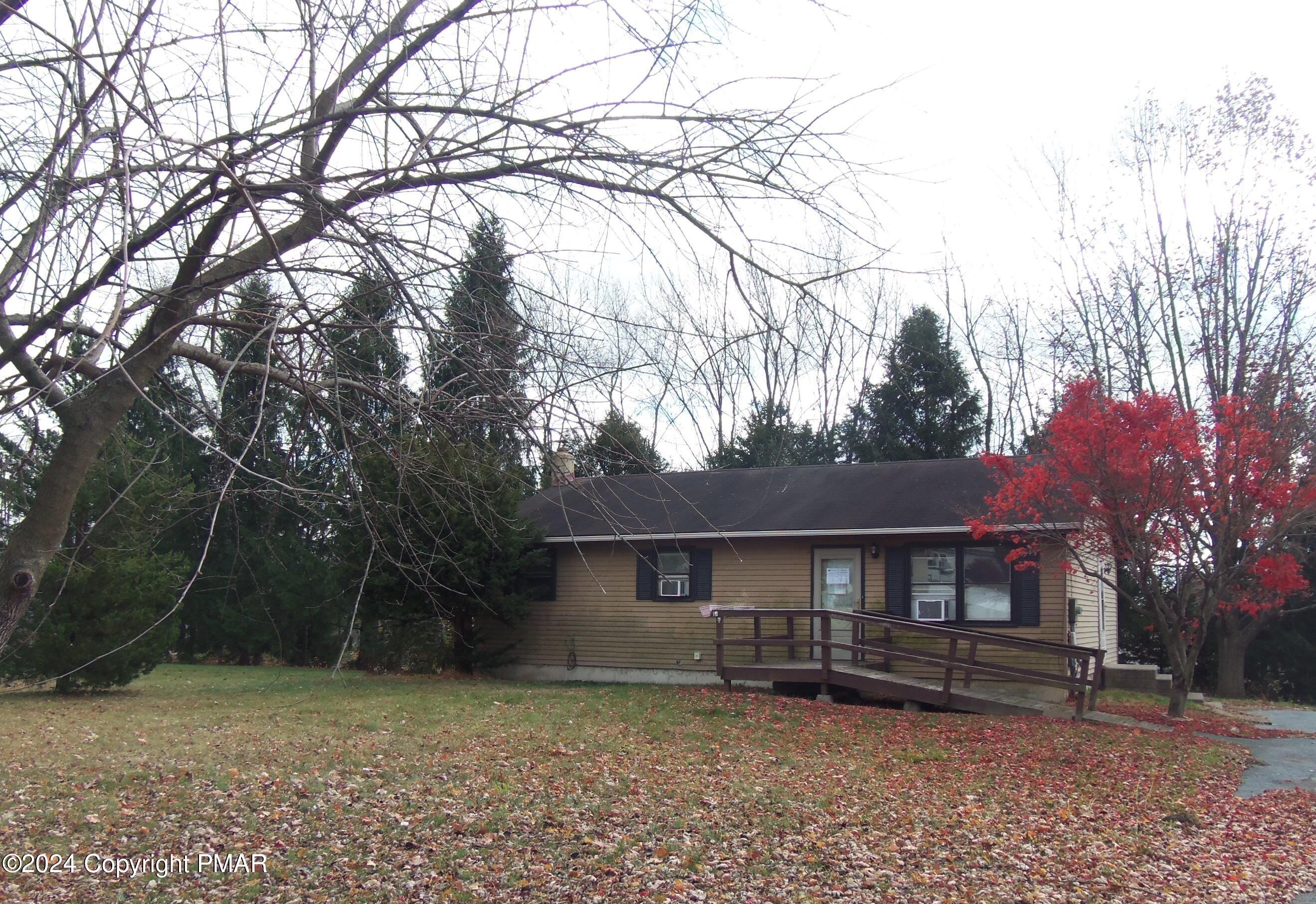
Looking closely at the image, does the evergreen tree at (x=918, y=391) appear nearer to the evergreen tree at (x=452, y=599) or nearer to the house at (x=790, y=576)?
the evergreen tree at (x=452, y=599)

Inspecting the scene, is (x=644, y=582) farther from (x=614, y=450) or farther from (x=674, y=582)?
(x=614, y=450)

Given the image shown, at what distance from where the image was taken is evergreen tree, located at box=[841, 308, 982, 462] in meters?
3.98

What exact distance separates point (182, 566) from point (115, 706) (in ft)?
15.4

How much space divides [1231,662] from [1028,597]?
11.1m

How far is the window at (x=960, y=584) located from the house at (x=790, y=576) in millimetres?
18

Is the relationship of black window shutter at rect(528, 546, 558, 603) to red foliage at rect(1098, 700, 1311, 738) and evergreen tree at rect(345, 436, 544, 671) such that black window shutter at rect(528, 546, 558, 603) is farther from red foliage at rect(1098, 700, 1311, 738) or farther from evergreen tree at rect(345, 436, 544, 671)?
red foliage at rect(1098, 700, 1311, 738)

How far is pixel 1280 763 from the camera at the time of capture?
1105cm

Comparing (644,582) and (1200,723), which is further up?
(644,582)

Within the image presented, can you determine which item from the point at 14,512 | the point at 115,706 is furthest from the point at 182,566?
the point at 14,512

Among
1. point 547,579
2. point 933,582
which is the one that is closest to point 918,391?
point 933,582

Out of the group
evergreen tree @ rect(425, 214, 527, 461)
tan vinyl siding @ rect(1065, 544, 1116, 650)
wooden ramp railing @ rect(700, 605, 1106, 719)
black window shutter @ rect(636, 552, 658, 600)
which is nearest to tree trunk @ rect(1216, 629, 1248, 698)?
tan vinyl siding @ rect(1065, 544, 1116, 650)

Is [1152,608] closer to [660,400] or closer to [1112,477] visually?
[1112,477]

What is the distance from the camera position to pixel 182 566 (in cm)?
1836

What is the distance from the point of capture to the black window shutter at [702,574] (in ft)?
57.6
